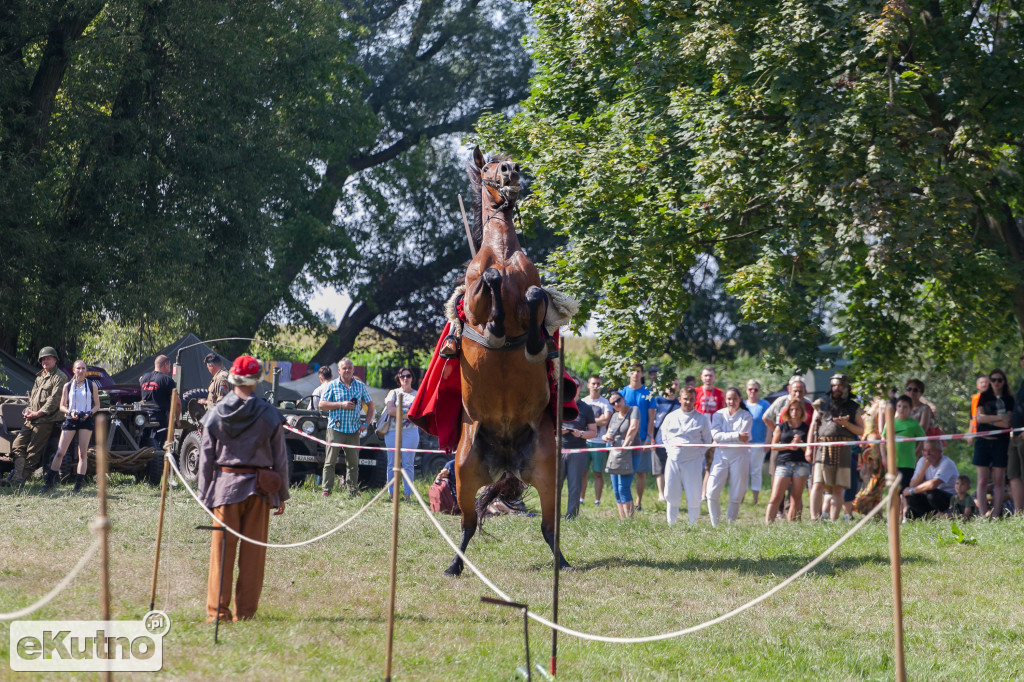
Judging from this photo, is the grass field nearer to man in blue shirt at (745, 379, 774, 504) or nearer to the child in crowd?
the child in crowd

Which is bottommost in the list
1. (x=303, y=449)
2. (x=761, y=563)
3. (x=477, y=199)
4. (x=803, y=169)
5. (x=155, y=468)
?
(x=761, y=563)

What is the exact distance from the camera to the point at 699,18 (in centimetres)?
1414

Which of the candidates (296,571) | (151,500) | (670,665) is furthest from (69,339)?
(670,665)

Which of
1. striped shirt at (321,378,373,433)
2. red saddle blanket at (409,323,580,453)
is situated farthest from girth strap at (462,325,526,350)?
striped shirt at (321,378,373,433)

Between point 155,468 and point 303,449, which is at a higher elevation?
point 303,449

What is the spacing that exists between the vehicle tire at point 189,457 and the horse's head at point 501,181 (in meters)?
7.66

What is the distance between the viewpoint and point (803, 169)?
13.1m

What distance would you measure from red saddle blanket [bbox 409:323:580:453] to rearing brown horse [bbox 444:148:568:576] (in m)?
0.28

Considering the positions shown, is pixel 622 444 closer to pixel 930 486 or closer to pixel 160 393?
pixel 930 486

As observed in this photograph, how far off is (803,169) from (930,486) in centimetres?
409

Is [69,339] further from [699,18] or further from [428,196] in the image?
[428,196]

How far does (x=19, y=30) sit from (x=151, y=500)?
32.8 ft

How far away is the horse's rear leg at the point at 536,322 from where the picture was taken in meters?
8.35

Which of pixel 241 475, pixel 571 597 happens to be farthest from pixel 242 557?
pixel 571 597
